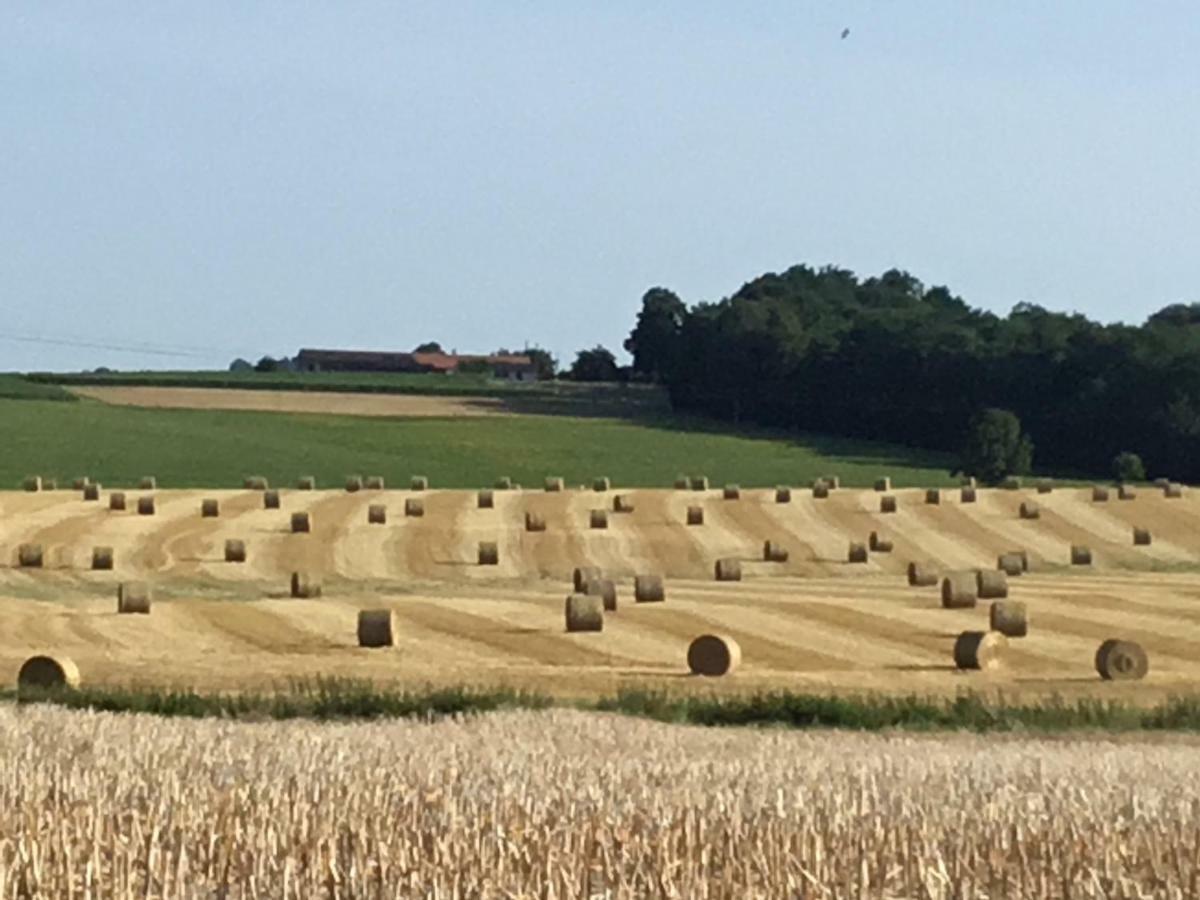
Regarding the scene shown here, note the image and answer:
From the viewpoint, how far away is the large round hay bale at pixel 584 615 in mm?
33000

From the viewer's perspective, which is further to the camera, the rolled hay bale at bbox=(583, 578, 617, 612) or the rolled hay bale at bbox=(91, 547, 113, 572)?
the rolled hay bale at bbox=(91, 547, 113, 572)

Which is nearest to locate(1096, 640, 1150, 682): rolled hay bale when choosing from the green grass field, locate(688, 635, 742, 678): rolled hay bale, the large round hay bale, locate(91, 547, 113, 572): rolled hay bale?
locate(688, 635, 742, 678): rolled hay bale

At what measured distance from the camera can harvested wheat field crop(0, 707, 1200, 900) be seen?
8.41m

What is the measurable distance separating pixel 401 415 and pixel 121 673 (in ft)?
228

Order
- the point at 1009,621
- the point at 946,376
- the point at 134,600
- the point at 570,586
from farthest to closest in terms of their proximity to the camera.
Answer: the point at 946,376 → the point at 570,586 → the point at 134,600 → the point at 1009,621

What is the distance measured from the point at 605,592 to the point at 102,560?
13.6 metres

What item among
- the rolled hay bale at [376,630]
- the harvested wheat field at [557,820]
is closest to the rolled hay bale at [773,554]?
the rolled hay bale at [376,630]

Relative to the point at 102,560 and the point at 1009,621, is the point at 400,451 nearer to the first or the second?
the point at 102,560

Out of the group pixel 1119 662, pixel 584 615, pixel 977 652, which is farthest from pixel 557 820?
pixel 584 615

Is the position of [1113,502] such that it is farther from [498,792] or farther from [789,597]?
[498,792]

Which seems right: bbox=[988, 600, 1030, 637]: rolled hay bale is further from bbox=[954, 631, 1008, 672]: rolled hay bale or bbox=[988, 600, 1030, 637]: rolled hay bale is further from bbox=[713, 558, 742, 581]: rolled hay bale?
bbox=[713, 558, 742, 581]: rolled hay bale

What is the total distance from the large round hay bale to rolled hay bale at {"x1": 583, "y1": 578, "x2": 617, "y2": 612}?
1.85 metres

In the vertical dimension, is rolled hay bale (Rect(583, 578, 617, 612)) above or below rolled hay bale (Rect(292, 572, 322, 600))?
above

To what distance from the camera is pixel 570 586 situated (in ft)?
145
